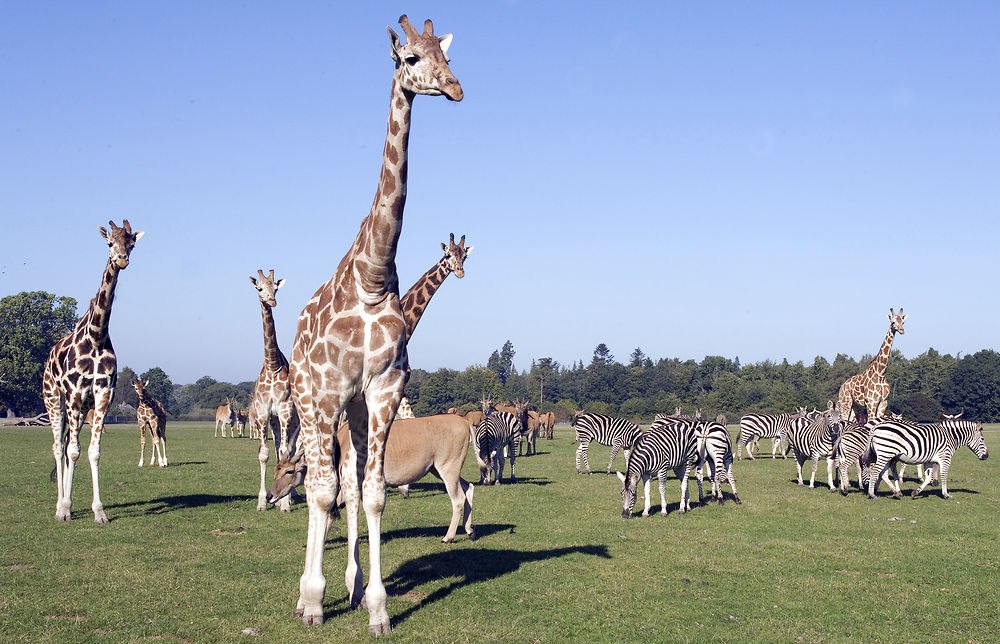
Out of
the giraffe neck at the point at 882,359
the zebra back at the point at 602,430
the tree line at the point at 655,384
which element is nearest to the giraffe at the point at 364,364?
the zebra back at the point at 602,430

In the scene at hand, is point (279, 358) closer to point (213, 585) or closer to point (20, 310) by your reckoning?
point (213, 585)

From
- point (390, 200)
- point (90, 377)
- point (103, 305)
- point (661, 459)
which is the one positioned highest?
point (390, 200)

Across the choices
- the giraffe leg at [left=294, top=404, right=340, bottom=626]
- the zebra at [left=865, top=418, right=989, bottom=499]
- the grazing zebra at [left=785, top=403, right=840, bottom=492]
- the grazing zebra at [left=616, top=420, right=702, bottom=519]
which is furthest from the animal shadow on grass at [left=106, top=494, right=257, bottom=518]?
the zebra at [left=865, top=418, right=989, bottom=499]

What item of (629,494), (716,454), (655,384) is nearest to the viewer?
(629,494)

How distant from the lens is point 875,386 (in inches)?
1299

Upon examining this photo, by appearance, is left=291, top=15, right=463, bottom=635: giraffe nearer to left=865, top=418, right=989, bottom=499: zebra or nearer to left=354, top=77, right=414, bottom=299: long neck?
left=354, top=77, right=414, bottom=299: long neck

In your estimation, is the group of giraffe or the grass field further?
the grass field

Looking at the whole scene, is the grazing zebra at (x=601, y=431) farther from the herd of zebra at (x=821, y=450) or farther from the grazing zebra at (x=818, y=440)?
→ the grazing zebra at (x=818, y=440)

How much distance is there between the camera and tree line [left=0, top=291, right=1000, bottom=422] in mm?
79625

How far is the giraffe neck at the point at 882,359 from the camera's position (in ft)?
108

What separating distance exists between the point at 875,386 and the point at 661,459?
Result: 19766 mm

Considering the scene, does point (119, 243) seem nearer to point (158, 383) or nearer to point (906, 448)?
point (906, 448)

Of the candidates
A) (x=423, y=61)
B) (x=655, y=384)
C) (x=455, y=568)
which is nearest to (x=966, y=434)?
(x=455, y=568)

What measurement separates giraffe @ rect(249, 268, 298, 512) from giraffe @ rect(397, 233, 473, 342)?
13.9ft
